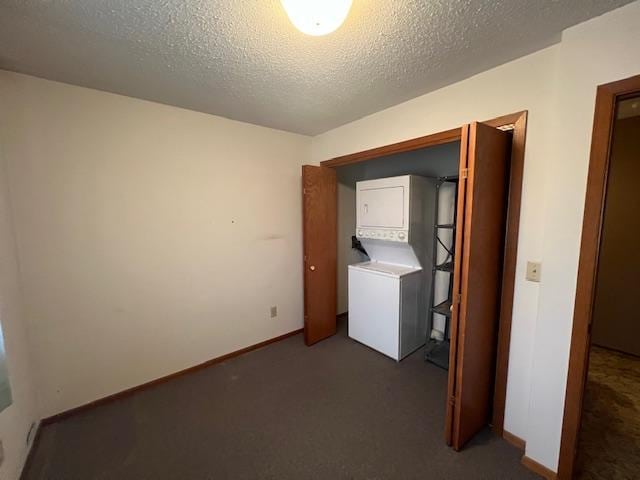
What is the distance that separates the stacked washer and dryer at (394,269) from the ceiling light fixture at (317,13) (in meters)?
1.66

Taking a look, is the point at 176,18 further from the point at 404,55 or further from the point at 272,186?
the point at 272,186

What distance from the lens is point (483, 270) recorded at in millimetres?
1513

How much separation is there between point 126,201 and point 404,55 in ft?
7.07

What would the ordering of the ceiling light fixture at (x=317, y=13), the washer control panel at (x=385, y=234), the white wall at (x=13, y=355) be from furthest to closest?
1. the washer control panel at (x=385, y=234)
2. the white wall at (x=13, y=355)
3. the ceiling light fixture at (x=317, y=13)

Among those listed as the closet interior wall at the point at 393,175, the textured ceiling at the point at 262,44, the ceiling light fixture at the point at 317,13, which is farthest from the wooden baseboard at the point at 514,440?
the ceiling light fixture at the point at 317,13

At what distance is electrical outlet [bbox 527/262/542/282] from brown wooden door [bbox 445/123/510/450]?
15cm

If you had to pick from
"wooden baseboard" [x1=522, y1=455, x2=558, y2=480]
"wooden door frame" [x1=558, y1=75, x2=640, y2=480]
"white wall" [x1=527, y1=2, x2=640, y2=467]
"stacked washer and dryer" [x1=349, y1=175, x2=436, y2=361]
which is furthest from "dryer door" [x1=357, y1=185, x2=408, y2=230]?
"wooden baseboard" [x1=522, y1=455, x2=558, y2=480]

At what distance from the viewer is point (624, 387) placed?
210cm

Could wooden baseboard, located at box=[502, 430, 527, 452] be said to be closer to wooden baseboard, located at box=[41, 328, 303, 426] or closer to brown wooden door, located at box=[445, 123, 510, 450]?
brown wooden door, located at box=[445, 123, 510, 450]

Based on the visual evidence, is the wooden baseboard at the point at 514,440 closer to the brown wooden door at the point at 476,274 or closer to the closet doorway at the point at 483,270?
the closet doorway at the point at 483,270

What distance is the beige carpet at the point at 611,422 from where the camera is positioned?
1.43m

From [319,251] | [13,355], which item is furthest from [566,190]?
[13,355]

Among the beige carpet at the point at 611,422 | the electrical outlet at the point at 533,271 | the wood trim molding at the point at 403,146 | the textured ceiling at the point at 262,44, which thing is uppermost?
the textured ceiling at the point at 262,44

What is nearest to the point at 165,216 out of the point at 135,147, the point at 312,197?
the point at 135,147
